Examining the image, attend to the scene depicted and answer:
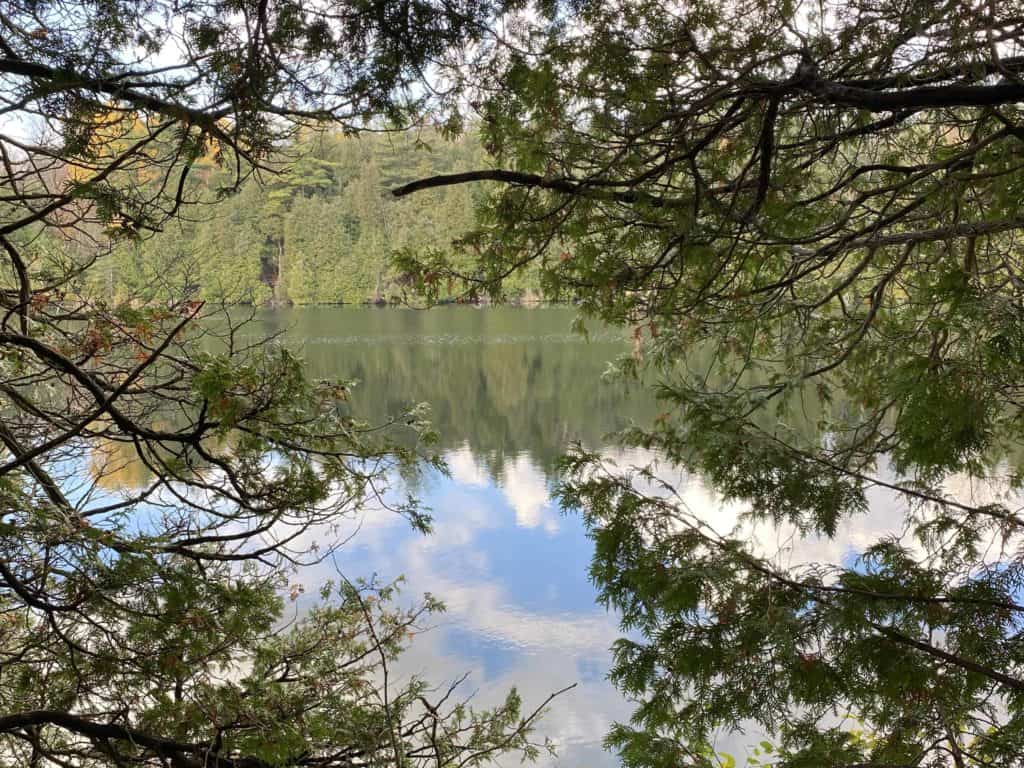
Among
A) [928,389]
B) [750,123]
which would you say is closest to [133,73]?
[750,123]

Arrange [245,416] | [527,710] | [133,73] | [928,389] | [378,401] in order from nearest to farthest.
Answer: [928,389] < [133,73] < [245,416] < [527,710] < [378,401]

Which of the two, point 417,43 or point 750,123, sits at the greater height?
point 417,43

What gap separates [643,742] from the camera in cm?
210

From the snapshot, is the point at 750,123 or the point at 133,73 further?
the point at 750,123

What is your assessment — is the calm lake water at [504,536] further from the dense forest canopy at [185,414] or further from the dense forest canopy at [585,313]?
the dense forest canopy at [585,313]

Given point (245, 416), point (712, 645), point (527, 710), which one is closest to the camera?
point (245, 416)

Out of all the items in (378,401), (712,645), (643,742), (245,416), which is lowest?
(643,742)

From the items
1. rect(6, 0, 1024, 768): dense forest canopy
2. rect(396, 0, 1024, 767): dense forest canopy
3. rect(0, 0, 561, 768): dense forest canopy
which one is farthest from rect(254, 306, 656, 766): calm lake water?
rect(396, 0, 1024, 767): dense forest canopy

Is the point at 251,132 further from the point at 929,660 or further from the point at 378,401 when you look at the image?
the point at 378,401

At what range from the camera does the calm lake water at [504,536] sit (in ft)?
19.2

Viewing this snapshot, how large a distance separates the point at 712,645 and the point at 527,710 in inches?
146

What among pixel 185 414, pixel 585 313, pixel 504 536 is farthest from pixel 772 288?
pixel 504 536

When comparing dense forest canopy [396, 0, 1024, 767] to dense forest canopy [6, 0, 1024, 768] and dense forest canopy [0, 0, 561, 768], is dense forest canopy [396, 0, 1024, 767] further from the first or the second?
dense forest canopy [0, 0, 561, 768]

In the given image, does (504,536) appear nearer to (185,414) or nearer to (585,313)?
(585,313)
